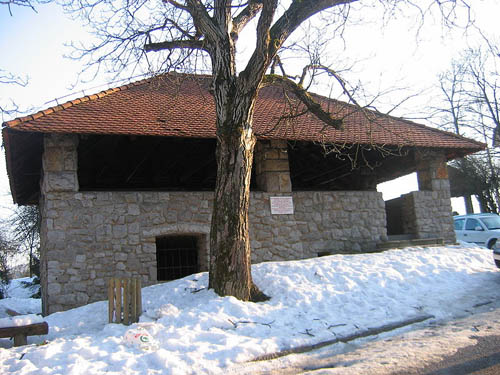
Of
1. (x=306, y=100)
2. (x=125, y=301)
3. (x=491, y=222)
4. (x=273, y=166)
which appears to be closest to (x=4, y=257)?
(x=273, y=166)

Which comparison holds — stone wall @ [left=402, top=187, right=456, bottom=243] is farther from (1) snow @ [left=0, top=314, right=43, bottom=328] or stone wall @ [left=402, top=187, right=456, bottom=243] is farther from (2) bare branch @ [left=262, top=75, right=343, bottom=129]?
→ (1) snow @ [left=0, top=314, right=43, bottom=328]

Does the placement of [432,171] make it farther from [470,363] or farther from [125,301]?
[125,301]

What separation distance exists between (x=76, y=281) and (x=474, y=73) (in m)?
20.9

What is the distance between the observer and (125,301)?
6.38 m

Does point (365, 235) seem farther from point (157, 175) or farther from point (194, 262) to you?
point (157, 175)

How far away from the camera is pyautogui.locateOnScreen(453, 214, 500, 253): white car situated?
1521 cm

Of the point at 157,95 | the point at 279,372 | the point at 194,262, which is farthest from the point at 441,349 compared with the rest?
the point at 157,95

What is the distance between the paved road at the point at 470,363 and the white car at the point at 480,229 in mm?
11608

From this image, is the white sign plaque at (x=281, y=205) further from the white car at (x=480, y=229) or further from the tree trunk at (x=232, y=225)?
the white car at (x=480, y=229)

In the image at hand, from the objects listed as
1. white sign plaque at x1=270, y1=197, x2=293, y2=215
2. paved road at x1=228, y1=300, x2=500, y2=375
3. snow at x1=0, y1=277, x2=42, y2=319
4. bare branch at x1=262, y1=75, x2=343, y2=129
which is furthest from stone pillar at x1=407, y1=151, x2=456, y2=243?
snow at x1=0, y1=277, x2=42, y2=319

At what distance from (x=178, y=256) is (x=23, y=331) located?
15.2 feet

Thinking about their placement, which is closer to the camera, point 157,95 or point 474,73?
point 157,95

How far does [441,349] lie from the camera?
478 centimetres

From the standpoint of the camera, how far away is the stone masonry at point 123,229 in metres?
8.50
